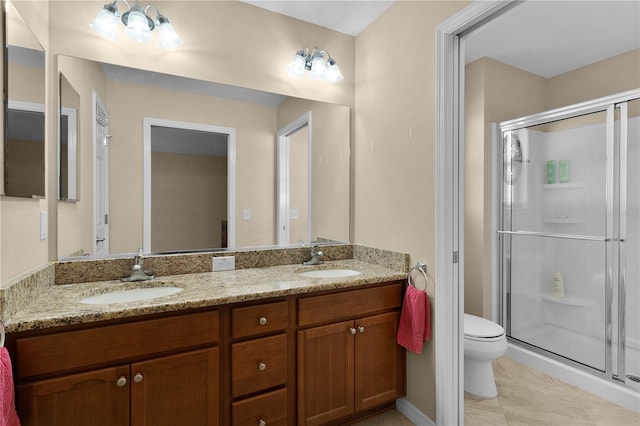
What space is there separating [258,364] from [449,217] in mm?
1178

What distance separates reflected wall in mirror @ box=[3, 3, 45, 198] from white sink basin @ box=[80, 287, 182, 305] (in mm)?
496

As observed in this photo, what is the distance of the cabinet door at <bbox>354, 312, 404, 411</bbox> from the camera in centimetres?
176

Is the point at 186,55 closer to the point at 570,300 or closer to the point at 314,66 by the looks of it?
the point at 314,66

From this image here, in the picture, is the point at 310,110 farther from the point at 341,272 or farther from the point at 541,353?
the point at 541,353

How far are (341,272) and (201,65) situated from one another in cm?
150

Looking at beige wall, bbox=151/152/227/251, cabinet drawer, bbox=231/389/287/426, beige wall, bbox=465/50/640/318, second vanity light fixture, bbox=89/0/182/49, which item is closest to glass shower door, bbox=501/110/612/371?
beige wall, bbox=465/50/640/318

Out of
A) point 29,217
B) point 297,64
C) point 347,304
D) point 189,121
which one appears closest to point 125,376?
point 29,217

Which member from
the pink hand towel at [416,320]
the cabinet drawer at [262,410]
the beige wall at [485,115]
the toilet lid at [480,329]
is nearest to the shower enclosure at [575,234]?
the beige wall at [485,115]

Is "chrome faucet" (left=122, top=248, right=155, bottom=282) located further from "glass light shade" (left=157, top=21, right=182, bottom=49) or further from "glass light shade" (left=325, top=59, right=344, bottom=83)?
"glass light shade" (left=325, top=59, right=344, bottom=83)

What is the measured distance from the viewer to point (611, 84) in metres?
2.75

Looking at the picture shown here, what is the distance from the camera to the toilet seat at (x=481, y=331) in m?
2.09

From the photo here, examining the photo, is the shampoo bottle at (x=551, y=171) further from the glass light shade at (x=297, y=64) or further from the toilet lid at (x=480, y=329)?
the glass light shade at (x=297, y=64)

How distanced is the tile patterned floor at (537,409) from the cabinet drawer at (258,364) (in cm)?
68

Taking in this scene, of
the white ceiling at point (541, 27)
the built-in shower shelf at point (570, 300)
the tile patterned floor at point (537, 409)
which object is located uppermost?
the white ceiling at point (541, 27)
